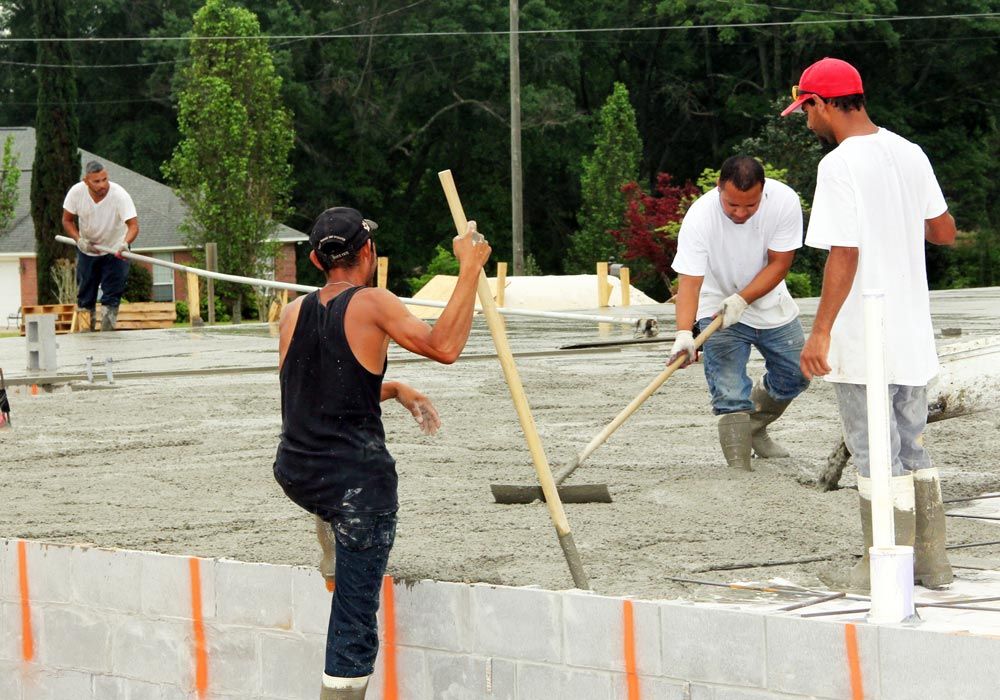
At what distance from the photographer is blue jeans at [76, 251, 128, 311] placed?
14.8 metres

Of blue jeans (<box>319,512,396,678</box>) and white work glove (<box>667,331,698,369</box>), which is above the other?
white work glove (<box>667,331,698,369</box>)

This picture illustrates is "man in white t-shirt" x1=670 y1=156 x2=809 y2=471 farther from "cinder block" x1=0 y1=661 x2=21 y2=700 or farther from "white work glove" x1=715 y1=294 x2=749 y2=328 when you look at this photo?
"cinder block" x1=0 y1=661 x2=21 y2=700

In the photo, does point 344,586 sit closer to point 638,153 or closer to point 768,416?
point 768,416

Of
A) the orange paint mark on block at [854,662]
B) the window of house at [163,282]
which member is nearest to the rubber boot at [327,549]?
the orange paint mark on block at [854,662]

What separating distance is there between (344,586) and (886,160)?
7.20 ft

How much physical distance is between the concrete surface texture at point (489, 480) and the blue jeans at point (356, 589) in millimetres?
535

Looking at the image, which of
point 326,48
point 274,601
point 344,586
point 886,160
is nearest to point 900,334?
point 886,160

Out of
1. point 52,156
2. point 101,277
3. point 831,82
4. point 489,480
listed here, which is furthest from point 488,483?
point 52,156

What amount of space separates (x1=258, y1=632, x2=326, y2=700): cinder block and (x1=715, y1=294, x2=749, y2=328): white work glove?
2.67 metres

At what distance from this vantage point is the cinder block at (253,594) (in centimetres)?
483

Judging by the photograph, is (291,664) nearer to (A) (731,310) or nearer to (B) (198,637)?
(B) (198,637)

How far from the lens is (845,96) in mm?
4625

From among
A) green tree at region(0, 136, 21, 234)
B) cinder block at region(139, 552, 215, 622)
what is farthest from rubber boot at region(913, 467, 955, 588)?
green tree at region(0, 136, 21, 234)

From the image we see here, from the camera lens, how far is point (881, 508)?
387 centimetres
